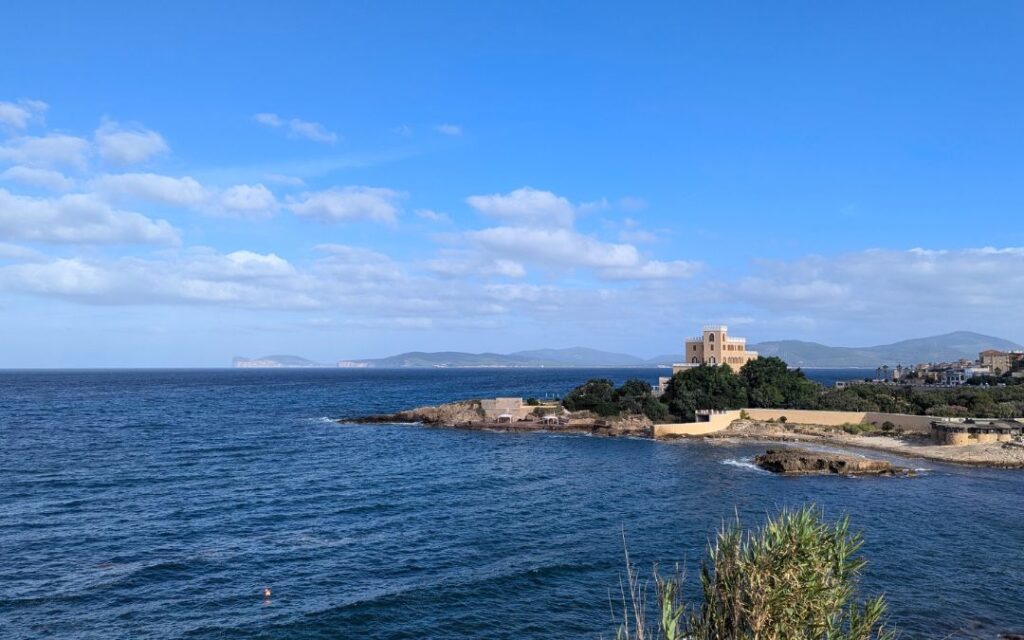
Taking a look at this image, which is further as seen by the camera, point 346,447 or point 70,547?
point 346,447

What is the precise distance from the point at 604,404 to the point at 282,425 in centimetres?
4781

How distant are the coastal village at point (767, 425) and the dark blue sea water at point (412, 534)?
9531mm

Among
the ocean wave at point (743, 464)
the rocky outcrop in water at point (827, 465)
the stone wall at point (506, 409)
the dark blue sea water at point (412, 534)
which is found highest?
the stone wall at point (506, 409)

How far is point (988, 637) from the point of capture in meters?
27.8

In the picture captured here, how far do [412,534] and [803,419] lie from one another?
6833 cm

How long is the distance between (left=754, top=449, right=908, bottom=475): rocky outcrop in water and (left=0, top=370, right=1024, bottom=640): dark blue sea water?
3035 millimetres

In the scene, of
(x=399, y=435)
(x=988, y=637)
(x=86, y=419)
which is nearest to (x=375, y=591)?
(x=988, y=637)

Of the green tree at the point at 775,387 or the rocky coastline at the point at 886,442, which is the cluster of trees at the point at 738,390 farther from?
the rocky coastline at the point at 886,442

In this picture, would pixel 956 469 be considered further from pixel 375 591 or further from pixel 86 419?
pixel 86 419

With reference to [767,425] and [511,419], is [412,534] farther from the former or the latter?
[767,425]

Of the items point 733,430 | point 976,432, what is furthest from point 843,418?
point 976,432

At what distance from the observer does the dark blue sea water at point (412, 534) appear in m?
29.1

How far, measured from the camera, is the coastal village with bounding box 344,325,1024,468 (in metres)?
73.3

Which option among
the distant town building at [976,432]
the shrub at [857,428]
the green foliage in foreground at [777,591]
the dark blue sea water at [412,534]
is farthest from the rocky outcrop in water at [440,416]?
the green foliage in foreground at [777,591]
